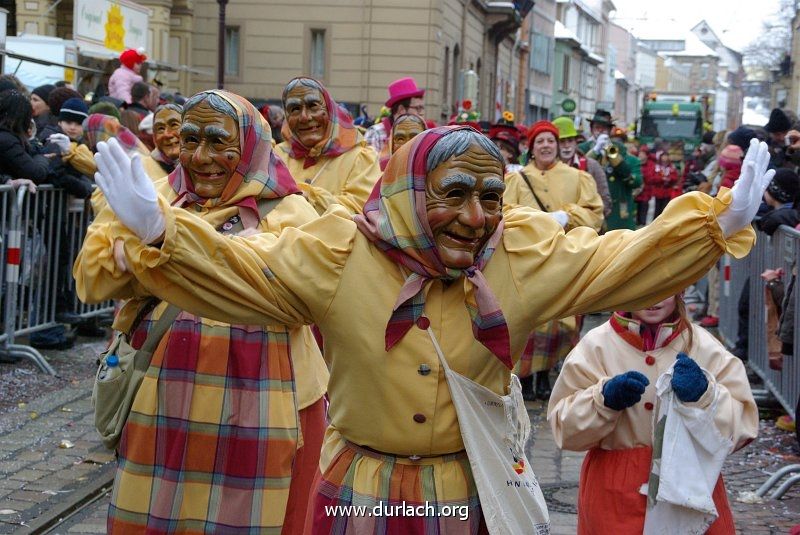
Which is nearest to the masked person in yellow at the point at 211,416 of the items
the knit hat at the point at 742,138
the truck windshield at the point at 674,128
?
the knit hat at the point at 742,138

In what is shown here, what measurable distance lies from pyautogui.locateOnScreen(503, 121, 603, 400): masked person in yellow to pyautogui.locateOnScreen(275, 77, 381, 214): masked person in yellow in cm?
231

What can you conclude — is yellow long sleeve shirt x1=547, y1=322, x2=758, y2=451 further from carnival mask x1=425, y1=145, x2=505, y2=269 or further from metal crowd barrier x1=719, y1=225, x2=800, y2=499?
metal crowd barrier x1=719, y1=225, x2=800, y2=499

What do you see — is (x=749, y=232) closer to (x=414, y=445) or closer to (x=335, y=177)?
(x=414, y=445)

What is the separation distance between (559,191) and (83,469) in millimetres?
4576

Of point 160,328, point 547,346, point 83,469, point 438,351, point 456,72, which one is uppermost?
point 456,72

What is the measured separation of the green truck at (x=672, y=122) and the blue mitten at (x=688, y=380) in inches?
1495

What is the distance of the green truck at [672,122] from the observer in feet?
137

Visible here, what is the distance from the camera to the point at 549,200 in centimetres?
1018

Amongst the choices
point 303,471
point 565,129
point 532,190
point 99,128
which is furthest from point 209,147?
point 565,129

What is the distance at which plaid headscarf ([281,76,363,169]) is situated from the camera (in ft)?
24.7

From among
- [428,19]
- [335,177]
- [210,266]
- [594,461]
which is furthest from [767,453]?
[428,19]

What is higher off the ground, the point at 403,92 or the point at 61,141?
the point at 403,92

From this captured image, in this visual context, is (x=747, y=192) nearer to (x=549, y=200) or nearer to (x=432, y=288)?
(x=432, y=288)

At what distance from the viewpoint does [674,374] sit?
4.48 metres
